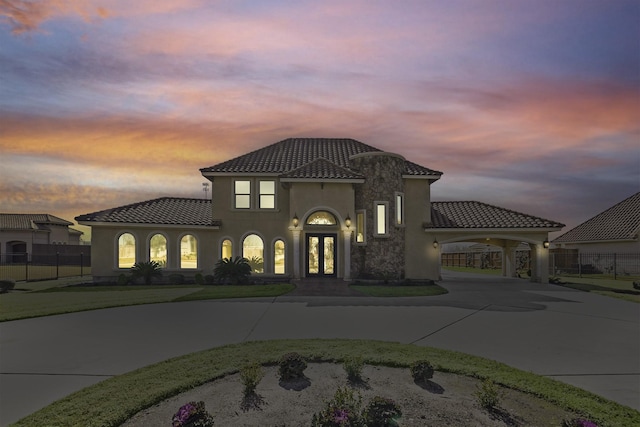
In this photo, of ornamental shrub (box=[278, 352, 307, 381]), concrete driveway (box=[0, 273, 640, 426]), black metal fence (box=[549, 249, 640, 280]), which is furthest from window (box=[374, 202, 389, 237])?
ornamental shrub (box=[278, 352, 307, 381])

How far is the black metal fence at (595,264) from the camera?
28.0 m

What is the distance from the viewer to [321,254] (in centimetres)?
2423

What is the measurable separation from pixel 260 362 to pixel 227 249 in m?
17.6

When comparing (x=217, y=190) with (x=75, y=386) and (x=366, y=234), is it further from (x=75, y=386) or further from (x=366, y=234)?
(x=75, y=386)

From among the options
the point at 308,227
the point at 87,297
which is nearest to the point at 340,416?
the point at 87,297

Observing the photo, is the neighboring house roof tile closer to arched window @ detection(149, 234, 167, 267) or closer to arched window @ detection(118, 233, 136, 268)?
arched window @ detection(149, 234, 167, 267)

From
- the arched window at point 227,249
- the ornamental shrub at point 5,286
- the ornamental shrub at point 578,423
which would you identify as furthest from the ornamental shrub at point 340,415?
the ornamental shrub at point 5,286

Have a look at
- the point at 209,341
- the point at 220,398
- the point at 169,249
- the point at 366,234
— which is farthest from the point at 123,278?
the point at 220,398

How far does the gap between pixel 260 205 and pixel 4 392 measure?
18.7 m

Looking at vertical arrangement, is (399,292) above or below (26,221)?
below

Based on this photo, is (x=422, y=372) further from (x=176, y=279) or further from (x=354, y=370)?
(x=176, y=279)

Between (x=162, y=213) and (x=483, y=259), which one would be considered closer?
(x=162, y=213)

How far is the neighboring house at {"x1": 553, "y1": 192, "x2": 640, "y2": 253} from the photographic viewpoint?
2886 centimetres

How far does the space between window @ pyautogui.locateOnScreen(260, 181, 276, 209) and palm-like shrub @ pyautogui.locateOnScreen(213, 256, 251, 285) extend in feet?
12.8
